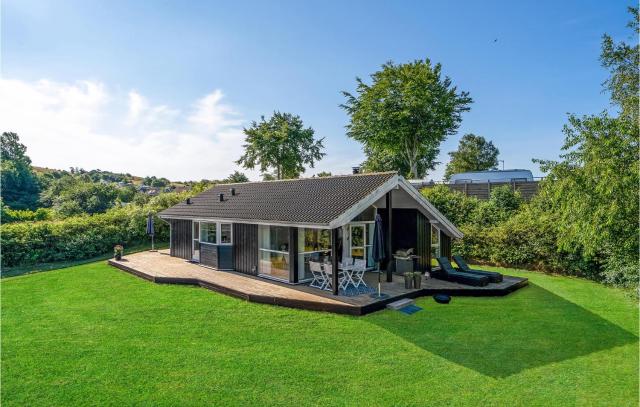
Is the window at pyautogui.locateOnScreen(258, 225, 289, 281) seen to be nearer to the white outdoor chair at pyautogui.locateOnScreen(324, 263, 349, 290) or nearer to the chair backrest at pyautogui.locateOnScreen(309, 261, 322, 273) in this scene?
the chair backrest at pyautogui.locateOnScreen(309, 261, 322, 273)

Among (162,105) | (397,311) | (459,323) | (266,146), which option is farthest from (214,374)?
(266,146)

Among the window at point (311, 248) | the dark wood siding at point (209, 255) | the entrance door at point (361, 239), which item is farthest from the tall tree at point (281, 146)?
the window at point (311, 248)

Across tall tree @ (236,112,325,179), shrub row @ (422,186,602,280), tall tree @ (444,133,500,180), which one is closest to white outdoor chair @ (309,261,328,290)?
shrub row @ (422,186,602,280)

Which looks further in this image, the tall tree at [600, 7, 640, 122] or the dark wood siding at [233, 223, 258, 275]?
the dark wood siding at [233, 223, 258, 275]

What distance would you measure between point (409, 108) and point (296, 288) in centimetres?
2038

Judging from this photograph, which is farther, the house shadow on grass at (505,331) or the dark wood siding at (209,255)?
the dark wood siding at (209,255)

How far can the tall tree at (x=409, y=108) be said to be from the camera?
26172mm

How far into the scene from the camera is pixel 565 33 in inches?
529

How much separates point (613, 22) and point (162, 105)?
1814cm

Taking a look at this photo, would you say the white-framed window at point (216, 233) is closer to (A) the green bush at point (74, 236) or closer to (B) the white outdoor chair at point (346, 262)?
(B) the white outdoor chair at point (346, 262)

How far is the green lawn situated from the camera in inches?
192

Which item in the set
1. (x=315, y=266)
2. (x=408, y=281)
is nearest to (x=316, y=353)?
(x=315, y=266)

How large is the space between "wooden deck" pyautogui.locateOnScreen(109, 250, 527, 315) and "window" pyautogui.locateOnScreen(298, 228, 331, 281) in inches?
30.0

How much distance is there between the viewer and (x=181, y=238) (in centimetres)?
1578
